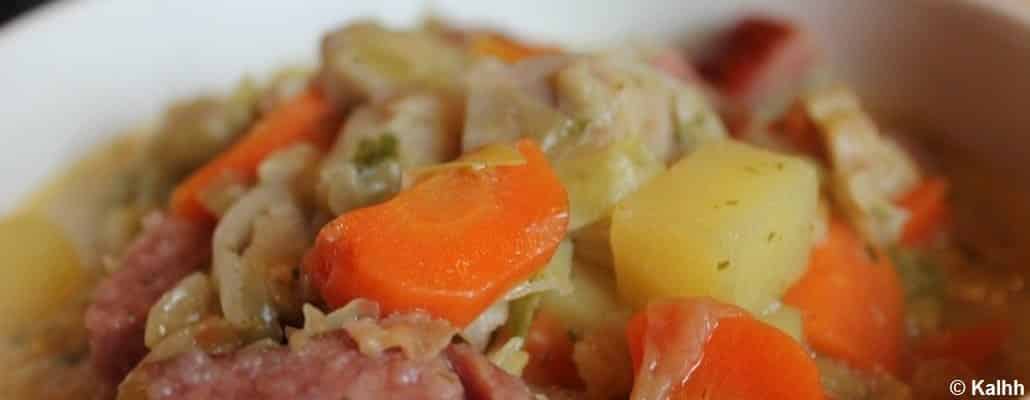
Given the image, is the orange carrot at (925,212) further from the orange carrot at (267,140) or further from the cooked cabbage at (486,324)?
the orange carrot at (267,140)

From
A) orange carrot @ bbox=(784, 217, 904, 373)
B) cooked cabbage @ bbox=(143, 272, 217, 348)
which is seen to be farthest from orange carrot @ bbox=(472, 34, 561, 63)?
cooked cabbage @ bbox=(143, 272, 217, 348)

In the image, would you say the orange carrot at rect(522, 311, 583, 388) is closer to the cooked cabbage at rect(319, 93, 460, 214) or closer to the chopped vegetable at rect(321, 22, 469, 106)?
the cooked cabbage at rect(319, 93, 460, 214)

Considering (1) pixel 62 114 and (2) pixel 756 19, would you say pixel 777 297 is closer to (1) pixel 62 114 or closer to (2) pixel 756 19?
(2) pixel 756 19

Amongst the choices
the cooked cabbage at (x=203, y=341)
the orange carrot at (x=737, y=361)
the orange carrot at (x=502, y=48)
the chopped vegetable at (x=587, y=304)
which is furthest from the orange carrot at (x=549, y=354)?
the orange carrot at (x=502, y=48)

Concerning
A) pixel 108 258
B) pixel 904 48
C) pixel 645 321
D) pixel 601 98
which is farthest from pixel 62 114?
pixel 904 48

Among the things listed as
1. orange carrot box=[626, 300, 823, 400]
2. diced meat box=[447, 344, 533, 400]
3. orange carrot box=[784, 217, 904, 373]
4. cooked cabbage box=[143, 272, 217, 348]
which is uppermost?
cooked cabbage box=[143, 272, 217, 348]
